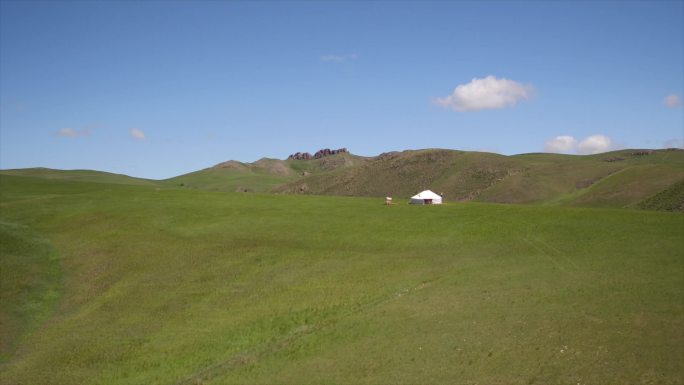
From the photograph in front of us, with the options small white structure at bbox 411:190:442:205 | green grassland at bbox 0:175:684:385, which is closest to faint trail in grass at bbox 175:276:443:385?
green grassland at bbox 0:175:684:385

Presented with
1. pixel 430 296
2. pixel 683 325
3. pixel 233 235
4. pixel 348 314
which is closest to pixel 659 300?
pixel 683 325

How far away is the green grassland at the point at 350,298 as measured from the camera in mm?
25734

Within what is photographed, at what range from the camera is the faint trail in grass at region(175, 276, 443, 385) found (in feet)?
91.2

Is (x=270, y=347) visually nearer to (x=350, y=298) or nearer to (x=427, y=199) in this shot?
(x=350, y=298)

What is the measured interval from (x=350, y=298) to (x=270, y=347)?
24.5 feet

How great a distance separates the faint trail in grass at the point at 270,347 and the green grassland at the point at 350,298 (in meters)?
0.14

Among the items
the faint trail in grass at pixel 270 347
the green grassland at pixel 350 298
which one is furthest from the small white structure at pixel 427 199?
the faint trail in grass at pixel 270 347

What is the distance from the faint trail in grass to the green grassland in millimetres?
140

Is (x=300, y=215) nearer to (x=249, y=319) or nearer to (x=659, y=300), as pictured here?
(x=249, y=319)

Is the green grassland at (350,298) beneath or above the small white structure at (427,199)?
beneath

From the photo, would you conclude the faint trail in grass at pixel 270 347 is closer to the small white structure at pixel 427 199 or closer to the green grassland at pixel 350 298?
the green grassland at pixel 350 298

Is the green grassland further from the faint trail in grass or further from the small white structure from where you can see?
the small white structure

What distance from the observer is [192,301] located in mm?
38500

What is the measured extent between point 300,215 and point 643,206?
82.4m
